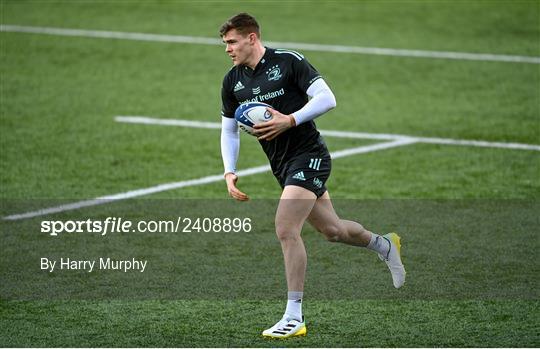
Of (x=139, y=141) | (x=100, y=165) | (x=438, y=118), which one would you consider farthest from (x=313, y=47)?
(x=100, y=165)

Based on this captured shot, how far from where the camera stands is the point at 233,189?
8.66 meters

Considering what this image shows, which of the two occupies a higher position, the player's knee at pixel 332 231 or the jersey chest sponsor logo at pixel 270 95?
the jersey chest sponsor logo at pixel 270 95

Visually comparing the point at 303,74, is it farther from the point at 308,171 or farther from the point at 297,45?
the point at 297,45

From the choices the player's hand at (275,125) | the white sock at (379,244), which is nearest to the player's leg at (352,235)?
the white sock at (379,244)

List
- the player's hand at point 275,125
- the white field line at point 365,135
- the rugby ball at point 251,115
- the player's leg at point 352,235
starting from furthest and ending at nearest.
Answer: the white field line at point 365,135 → the player's leg at point 352,235 → the rugby ball at point 251,115 → the player's hand at point 275,125

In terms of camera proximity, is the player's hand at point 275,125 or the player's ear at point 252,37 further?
the player's ear at point 252,37

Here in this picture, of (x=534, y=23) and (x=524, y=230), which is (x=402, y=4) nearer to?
(x=534, y=23)

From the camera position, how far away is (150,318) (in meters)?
8.55

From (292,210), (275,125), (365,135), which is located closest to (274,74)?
(275,125)

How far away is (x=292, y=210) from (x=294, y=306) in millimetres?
733

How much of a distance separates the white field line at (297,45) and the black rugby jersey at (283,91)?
38.0ft

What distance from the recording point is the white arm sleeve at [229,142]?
891 cm

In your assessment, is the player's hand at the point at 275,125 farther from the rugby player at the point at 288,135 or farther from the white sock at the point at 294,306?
the white sock at the point at 294,306

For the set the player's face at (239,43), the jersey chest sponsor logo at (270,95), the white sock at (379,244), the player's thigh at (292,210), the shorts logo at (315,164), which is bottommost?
the white sock at (379,244)
